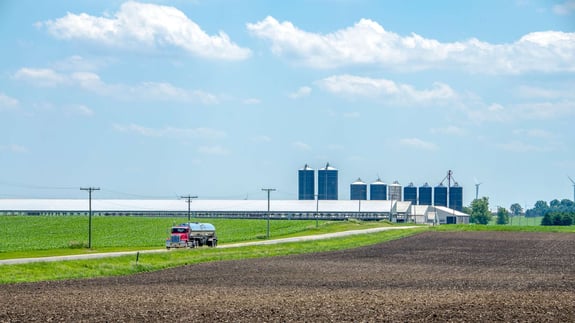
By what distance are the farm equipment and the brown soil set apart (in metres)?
26.2

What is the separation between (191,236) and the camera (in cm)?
10294

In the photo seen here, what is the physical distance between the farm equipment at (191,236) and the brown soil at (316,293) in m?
26.2

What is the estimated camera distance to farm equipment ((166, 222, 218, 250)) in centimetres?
10162

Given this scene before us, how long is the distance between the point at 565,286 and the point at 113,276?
2726cm

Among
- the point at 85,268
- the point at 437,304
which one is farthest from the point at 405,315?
the point at 85,268

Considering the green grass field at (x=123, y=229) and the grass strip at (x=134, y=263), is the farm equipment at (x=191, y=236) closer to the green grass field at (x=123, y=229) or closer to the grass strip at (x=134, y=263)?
the grass strip at (x=134, y=263)

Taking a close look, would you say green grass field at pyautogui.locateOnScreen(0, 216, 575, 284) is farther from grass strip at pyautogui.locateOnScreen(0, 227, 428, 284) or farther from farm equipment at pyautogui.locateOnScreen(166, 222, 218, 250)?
farm equipment at pyautogui.locateOnScreen(166, 222, 218, 250)

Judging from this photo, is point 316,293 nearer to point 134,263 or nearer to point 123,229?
point 134,263

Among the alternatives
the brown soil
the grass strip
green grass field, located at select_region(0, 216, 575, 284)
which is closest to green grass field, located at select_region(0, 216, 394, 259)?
green grass field, located at select_region(0, 216, 575, 284)

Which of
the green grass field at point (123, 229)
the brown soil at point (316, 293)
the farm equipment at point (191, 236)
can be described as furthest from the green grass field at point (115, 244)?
the brown soil at point (316, 293)

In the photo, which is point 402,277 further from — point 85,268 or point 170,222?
point 170,222

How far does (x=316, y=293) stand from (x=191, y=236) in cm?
5792

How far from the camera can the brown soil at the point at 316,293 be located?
35.9 m

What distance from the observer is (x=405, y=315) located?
117 feet
